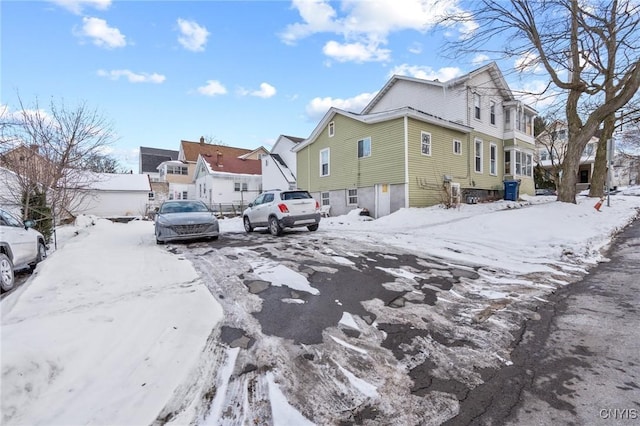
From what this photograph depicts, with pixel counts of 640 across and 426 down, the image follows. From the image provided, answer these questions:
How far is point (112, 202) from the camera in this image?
34156mm

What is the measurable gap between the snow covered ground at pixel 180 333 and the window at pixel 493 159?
1437 centimetres

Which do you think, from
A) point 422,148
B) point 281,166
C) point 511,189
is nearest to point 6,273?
point 422,148

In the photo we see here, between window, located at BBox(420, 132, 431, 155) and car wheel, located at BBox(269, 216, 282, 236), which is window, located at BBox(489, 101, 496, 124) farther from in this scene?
car wheel, located at BBox(269, 216, 282, 236)

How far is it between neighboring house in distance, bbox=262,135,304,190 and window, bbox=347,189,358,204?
456 inches

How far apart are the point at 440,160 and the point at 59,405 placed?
17.6 metres

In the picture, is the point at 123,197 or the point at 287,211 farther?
the point at 123,197

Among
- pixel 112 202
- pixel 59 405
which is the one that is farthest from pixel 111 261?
pixel 112 202

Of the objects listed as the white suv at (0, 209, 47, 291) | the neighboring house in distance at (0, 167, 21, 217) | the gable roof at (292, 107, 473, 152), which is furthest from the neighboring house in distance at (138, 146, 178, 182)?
the white suv at (0, 209, 47, 291)

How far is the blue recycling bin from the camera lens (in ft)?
68.3

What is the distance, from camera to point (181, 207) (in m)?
11.2

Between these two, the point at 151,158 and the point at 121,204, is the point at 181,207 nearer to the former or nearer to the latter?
the point at 121,204

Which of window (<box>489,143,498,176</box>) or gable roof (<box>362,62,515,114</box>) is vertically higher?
gable roof (<box>362,62,515,114</box>)

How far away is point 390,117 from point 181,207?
34.4ft

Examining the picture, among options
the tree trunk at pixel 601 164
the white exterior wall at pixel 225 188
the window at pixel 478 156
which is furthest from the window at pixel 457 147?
the white exterior wall at pixel 225 188
